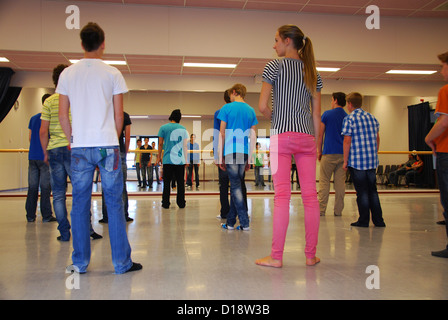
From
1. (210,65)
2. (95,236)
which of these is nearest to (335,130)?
(95,236)

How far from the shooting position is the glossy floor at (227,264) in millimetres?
2021

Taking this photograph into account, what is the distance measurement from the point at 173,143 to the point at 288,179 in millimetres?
3288

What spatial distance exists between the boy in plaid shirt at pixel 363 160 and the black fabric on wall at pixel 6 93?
7410 mm

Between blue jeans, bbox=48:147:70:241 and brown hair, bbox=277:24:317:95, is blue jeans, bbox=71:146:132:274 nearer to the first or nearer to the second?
blue jeans, bbox=48:147:70:241

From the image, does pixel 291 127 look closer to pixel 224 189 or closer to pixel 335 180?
pixel 224 189

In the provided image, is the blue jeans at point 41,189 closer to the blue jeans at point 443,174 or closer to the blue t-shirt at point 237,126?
the blue t-shirt at point 237,126

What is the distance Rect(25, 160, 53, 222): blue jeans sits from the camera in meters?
4.49

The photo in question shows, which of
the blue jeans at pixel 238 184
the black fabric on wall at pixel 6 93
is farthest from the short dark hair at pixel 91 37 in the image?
the black fabric on wall at pixel 6 93

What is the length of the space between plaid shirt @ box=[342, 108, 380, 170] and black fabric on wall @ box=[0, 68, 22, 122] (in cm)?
741

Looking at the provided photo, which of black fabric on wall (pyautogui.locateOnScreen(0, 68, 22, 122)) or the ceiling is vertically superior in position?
the ceiling

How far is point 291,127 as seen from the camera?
8.21 feet

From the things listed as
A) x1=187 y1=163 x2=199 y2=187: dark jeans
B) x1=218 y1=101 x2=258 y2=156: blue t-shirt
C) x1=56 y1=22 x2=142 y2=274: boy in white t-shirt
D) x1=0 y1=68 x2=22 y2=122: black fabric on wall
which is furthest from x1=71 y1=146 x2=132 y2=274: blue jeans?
x1=0 y1=68 x2=22 y2=122: black fabric on wall

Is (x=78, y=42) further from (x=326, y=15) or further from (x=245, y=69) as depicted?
(x=326, y=15)

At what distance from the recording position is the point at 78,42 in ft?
23.9
